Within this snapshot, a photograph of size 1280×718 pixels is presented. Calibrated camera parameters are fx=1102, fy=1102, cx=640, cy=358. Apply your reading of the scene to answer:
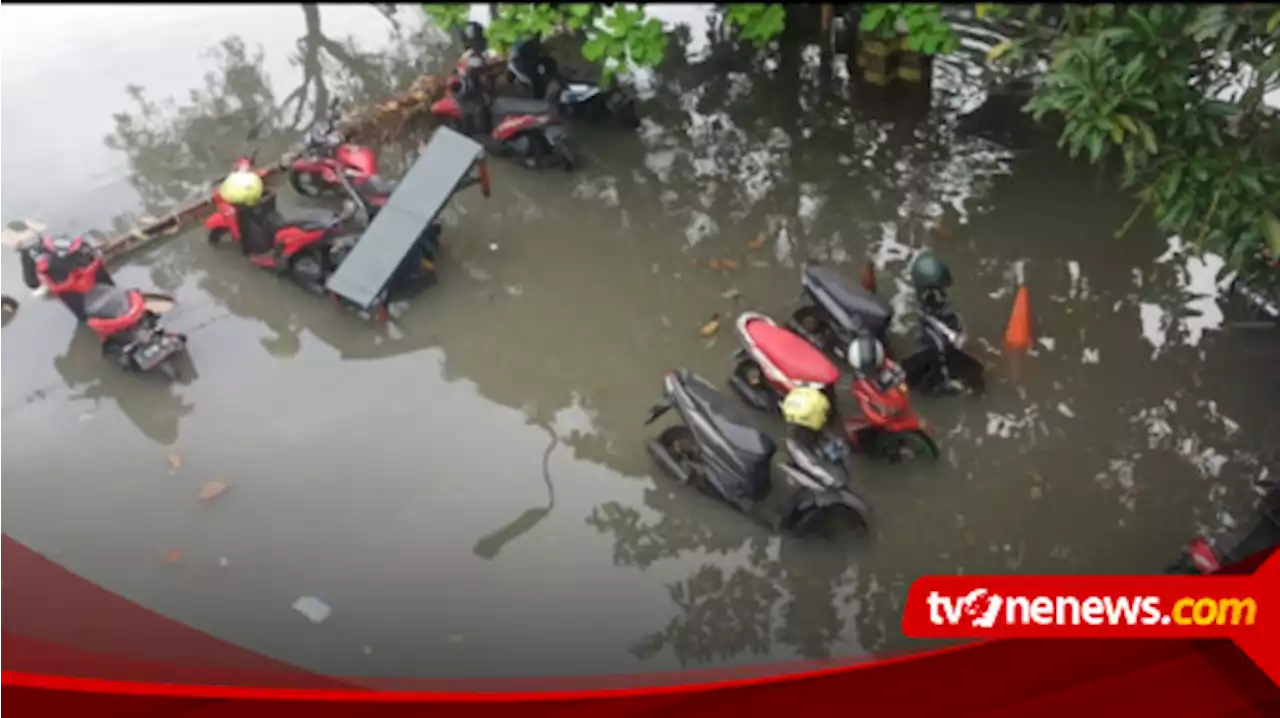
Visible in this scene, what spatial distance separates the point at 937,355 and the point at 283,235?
250 centimetres

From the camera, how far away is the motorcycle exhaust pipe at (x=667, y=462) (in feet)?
11.5

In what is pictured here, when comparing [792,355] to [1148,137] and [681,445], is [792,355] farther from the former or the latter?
[1148,137]

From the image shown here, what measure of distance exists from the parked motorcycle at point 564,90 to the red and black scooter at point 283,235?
4.14ft

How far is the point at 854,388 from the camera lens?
11.6ft

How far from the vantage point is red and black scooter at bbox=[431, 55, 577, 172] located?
4922mm

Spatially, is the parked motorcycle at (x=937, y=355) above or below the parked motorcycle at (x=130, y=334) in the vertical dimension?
above

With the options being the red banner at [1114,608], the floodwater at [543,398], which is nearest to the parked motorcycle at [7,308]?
the floodwater at [543,398]

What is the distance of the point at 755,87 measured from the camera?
5.57 meters

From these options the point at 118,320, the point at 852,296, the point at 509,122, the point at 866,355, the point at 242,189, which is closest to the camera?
the point at 866,355

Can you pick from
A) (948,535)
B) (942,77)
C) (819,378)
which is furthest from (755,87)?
(948,535)

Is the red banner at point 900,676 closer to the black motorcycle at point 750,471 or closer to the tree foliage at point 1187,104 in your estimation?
the black motorcycle at point 750,471

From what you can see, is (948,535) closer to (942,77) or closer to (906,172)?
(906,172)

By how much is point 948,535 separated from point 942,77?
300 centimetres

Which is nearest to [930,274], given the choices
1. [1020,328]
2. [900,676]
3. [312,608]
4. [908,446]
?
[1020,328]
